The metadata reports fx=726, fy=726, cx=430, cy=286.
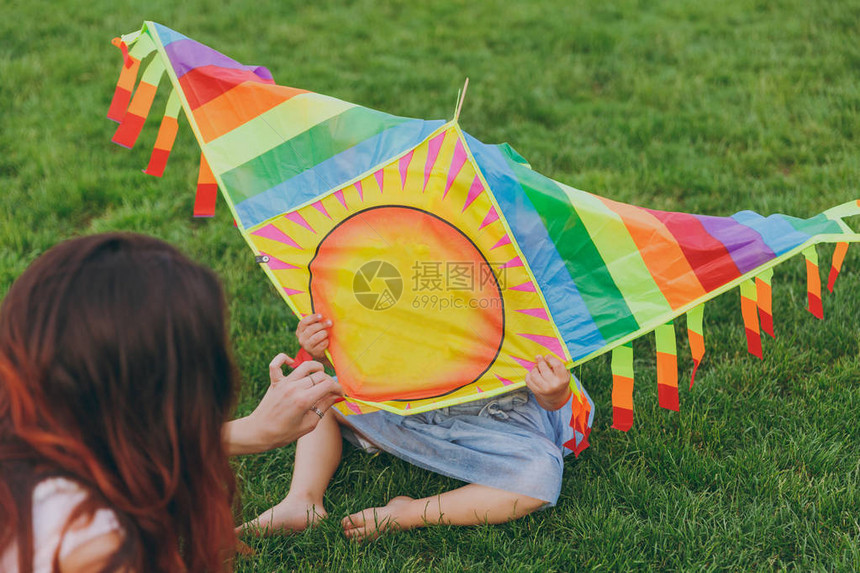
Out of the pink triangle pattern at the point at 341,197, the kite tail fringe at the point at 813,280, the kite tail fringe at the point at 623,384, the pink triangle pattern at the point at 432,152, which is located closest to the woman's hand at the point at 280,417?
the pink triangle pattern at the point at 341,197

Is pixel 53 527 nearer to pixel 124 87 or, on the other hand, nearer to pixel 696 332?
pixel 124 87

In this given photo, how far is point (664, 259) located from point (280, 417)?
39.4 inches

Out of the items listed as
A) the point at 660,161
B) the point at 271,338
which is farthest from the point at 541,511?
the point at 660,161

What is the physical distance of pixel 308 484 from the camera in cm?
209

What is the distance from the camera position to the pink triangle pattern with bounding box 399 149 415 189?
1856 millimetres

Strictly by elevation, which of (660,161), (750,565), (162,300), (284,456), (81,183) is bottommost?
(750,565)

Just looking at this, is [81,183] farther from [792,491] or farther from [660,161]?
[792,491]

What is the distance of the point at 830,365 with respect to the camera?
2.49 metres

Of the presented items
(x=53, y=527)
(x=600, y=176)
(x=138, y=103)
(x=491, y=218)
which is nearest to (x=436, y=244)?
(x=491, y=218)

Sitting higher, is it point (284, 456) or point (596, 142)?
point (596, 142)

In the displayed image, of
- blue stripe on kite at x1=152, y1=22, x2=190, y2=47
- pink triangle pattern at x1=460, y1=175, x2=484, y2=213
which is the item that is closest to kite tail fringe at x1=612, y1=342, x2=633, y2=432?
pink triangle pattern at x1=460, y1=175, x2=484, y2=213

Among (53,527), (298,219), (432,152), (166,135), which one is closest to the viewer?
(53,527)

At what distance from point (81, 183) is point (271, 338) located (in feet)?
4.82

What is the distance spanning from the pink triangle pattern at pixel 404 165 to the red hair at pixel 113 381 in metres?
0.72
